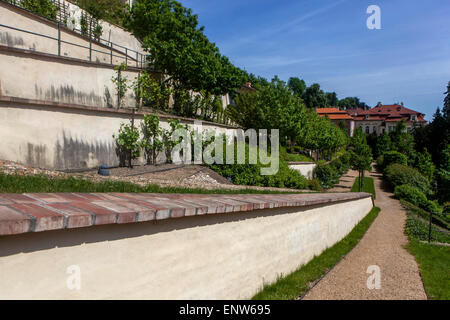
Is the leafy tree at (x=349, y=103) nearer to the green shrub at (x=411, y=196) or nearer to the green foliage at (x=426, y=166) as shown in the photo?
the green foliage at (x=426, y=166)

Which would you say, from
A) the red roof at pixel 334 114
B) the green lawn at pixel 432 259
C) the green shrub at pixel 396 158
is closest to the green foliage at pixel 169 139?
the green lawn at pixel 432 259

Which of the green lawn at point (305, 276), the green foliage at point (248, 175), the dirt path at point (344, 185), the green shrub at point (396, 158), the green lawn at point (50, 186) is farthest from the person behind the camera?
Answer: the green shrub at point (396, 158)

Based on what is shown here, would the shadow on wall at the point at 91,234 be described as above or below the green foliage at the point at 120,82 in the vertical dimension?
below

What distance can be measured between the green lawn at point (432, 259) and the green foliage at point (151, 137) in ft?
36.4

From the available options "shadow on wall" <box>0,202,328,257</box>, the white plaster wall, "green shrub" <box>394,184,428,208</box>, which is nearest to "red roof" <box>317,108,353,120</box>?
the white plaster wall

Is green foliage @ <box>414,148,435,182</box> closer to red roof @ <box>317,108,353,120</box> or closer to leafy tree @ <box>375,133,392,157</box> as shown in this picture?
leafy tree @ <box>375,133,392,157</box>

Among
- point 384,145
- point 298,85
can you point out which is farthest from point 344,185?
point 298,85

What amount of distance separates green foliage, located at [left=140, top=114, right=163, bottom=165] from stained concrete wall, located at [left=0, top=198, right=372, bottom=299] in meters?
8.93

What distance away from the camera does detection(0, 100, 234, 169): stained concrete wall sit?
388 inches

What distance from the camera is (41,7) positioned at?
18875mm

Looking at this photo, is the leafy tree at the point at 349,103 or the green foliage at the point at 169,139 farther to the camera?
the leafy tree at the point at 349,103

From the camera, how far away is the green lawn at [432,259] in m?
7.44

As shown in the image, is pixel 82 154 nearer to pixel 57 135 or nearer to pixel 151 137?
pixel 57 135
